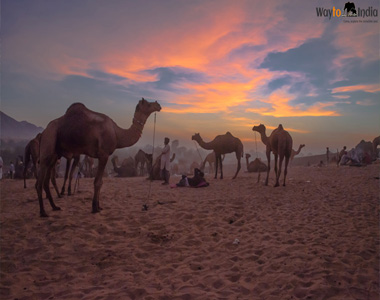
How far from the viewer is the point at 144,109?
8.17 meters

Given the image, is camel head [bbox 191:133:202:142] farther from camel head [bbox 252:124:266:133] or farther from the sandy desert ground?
the sandy desert ground

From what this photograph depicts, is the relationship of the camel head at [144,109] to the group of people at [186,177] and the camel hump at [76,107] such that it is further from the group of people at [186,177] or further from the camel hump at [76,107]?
the group of people at [186,177]

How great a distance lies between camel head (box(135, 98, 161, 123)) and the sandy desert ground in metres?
2.90

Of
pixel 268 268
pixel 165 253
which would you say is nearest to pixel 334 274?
pixel 268 268

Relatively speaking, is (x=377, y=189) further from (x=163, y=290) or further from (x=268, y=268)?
(x=163, y=290)

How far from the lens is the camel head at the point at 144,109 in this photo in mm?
8102

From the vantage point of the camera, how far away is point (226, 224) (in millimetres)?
6270

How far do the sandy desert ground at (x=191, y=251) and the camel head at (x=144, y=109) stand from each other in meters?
2.90

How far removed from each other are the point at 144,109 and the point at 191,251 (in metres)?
4.98

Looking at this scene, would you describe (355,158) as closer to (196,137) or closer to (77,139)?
(196,137)

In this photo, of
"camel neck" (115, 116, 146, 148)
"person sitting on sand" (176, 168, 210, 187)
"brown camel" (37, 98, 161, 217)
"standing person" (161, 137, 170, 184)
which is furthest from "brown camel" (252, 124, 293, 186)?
"brown camel" (37, 98, 161, 217)

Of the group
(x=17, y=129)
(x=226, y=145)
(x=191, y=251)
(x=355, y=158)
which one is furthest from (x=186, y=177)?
(x=17, y=129)

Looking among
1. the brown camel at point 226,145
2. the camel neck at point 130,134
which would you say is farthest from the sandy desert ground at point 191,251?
the brown camel at point 226,145

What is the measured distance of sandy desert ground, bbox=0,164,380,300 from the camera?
3400 millimetres
